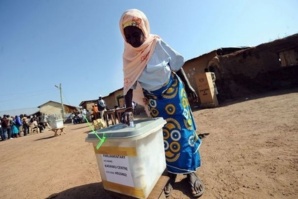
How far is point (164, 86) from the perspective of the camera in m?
2.09

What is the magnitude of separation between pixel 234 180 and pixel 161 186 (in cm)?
103

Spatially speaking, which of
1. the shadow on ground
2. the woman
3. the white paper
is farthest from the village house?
the white paper

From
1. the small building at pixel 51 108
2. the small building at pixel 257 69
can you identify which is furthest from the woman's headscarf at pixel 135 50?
the small building at pixel 51 108

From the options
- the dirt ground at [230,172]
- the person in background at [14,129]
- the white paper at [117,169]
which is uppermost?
the person in background at [14,129]

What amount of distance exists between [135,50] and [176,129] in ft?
3.01

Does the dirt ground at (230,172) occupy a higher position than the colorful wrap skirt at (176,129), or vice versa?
the colorful wrap skirt at (176,129)

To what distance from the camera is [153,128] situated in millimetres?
1505

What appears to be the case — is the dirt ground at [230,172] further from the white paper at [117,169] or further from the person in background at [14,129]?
the person in background at [14,129]

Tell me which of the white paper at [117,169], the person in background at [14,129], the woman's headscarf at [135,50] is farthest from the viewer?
the person in background at [14,129]

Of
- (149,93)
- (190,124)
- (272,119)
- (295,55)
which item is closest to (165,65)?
(149,93)

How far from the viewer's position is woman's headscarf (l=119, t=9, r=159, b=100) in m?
2.00

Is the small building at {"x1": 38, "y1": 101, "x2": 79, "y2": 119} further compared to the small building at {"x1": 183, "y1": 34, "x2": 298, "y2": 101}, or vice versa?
the small building at {"x1": 38, "y1": 101, "x2": 79, "y2": 119}

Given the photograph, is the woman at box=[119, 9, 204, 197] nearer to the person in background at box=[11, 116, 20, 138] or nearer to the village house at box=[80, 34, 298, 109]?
the village house at box=[80, 34, 298, 109]

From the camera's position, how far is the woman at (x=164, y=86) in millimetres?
2033
